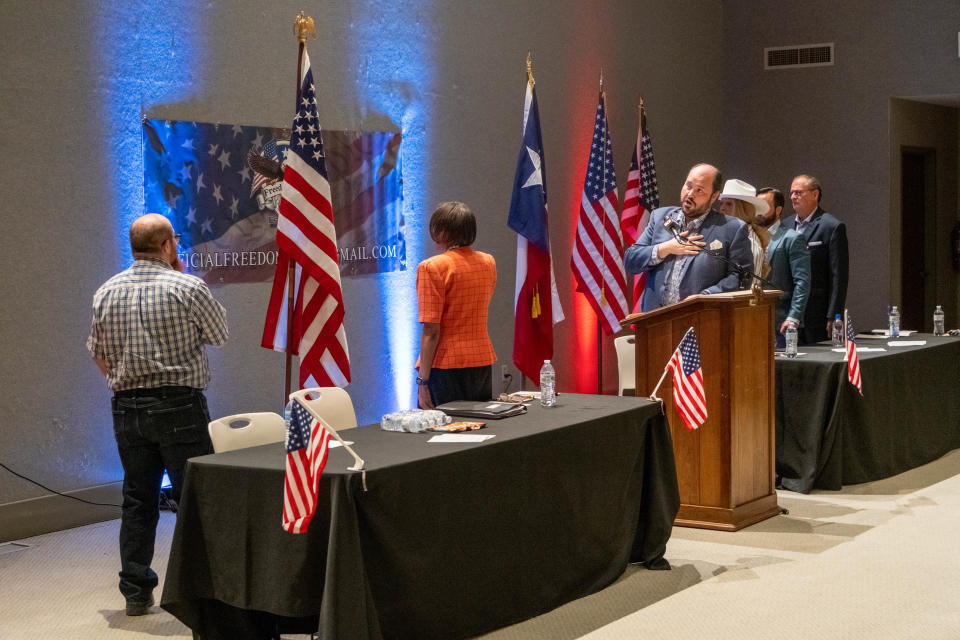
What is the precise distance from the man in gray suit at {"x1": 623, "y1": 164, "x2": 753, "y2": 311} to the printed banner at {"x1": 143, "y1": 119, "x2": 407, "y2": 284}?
82.5 inches

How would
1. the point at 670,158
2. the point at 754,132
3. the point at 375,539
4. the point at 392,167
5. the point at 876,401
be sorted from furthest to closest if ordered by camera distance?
1. the point at 754,132
2. the point at 670,158
3. the point at 392,167
4. the point at 876,401
5. the point at 375,539

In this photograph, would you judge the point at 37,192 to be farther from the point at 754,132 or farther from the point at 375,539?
the point at 754,132

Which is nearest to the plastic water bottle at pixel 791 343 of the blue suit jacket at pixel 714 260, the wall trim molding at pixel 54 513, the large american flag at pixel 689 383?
the blue suit jacket at pixel 714 260

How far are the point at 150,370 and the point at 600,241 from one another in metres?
4.27

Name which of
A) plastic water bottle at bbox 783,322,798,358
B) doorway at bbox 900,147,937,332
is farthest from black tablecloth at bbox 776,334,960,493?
doorway at bbox 900,147,937,332

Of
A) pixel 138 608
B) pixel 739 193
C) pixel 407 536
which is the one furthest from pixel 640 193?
pixel 407 536

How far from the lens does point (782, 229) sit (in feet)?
25.1

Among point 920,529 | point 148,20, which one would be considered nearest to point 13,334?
point 148,20

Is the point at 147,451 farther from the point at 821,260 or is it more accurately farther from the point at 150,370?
the point at 821,260

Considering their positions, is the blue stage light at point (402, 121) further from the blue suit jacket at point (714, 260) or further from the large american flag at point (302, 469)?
the large american flag at point (302, 469)

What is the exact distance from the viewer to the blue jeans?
4336 millimetres

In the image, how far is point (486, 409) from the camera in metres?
4.63

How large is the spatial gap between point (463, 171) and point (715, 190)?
2740 mm

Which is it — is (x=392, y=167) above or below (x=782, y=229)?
above
